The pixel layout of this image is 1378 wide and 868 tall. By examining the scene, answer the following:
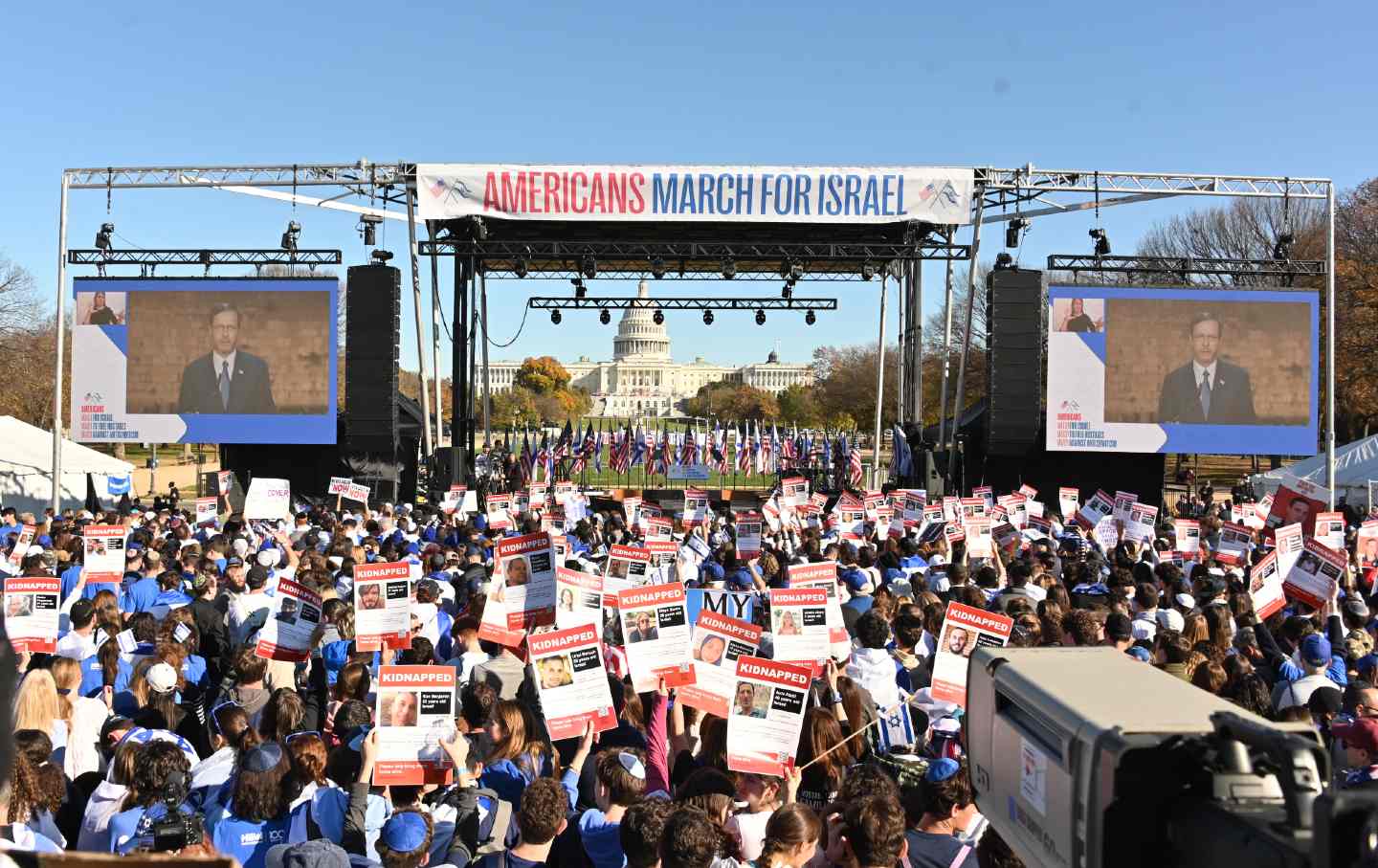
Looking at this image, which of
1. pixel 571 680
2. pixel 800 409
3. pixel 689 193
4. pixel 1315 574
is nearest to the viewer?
pixel 571 680

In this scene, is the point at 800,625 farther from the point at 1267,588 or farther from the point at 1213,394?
the point at 1213,394

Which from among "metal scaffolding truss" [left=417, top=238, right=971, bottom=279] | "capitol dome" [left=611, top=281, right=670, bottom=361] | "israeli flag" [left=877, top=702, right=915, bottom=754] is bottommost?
"israeli flag" [left=877, top=702, right=915, bottom=754]

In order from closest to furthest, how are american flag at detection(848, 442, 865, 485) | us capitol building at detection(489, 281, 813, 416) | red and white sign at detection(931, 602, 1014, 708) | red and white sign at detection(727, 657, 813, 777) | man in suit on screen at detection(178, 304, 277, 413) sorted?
1. red and white sign at detection(727, 657, 813, 777)
2. red and white sign at detection(931, 602, 1014, 708)
3. man in suit on screen at detection(178, 304, 277, 413)
4. american flag at detection(848, 442, 865, 485)
5. us capitol building at detection(489, 281, 813, 416)

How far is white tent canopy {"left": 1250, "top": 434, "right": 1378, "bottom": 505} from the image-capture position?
29.6 meters

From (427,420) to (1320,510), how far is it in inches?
673

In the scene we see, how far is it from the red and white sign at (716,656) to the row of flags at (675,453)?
85.9ft

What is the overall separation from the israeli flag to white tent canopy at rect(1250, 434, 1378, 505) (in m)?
25.5

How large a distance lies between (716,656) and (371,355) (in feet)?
66.3

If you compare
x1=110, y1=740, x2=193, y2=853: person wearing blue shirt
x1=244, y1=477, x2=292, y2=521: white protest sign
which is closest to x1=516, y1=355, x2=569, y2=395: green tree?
x1=244, y1=477, x2=292, y2=521: white protest sign

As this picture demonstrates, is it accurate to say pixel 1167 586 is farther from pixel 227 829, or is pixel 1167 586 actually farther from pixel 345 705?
pixel 227 829

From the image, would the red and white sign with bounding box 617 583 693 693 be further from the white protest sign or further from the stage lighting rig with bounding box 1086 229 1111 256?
the stage lighting rig with bounding box 1086 229 1111 256

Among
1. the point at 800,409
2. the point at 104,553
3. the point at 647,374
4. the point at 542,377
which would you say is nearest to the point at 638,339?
the point at 647,374

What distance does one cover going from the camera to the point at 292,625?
7.69 m

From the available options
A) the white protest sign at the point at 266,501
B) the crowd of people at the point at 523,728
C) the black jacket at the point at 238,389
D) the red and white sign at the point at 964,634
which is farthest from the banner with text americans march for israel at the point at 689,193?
the red and white sign at the point at 964,634
